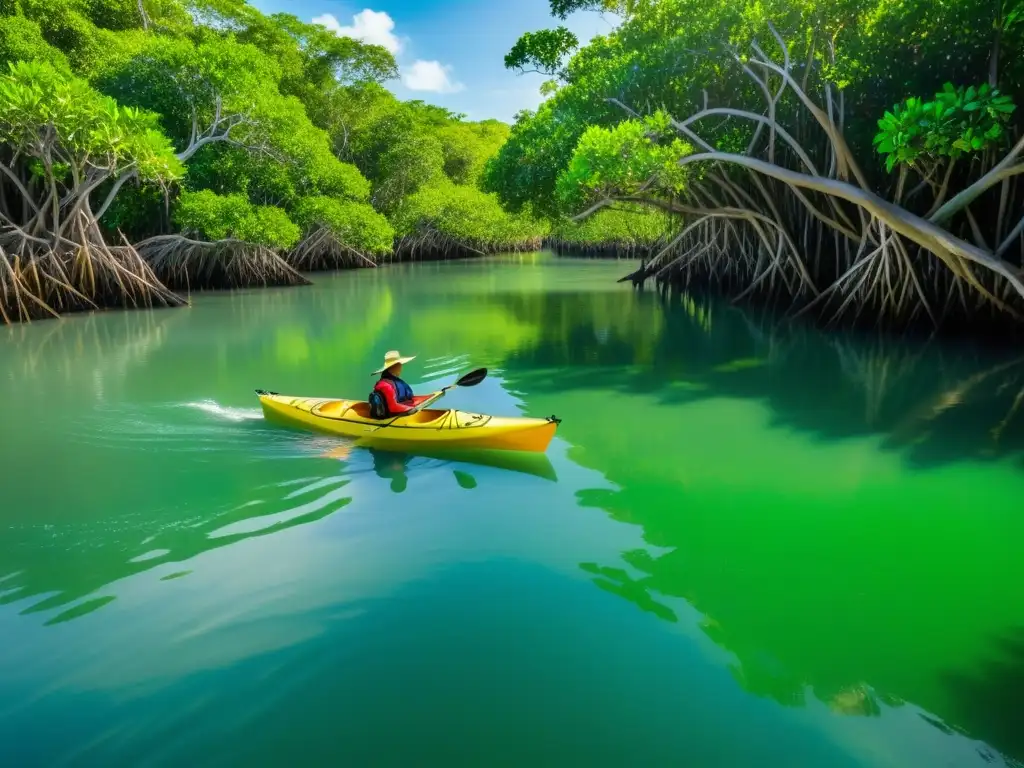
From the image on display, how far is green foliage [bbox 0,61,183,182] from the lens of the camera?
12875mm

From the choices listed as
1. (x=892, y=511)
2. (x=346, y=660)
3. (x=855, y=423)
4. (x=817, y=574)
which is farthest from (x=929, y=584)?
(x=855, y=423)

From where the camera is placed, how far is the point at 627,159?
463 inches

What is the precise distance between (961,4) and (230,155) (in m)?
18.7

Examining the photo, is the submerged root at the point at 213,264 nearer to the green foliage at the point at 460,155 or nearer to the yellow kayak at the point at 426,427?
the yellow kayak at the point at 426,427

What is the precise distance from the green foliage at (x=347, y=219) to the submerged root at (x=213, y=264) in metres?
1.79

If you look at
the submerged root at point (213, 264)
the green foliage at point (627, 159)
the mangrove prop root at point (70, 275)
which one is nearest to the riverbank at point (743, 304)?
the submerged root at point (213, 264)

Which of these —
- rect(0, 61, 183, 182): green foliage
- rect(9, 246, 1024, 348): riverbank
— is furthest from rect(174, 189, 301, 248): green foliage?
rect(0, 61, 183, 182): green foliage

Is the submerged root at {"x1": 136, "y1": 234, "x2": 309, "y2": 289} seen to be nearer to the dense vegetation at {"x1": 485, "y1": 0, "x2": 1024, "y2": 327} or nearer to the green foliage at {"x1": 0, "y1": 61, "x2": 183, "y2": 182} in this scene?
the green foliage at {"x1": 0, "y1": 61, "x2": 183, "y2": 182}

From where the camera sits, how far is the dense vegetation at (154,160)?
1439 cm

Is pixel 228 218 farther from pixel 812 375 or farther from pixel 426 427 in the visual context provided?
pixel 426 427

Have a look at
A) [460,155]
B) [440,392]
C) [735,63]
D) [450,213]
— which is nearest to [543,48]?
[735,63]

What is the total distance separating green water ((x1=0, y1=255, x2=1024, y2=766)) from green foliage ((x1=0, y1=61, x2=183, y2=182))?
7.10m

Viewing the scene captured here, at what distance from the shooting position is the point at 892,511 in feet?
16.1

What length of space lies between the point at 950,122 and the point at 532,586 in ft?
23.5
